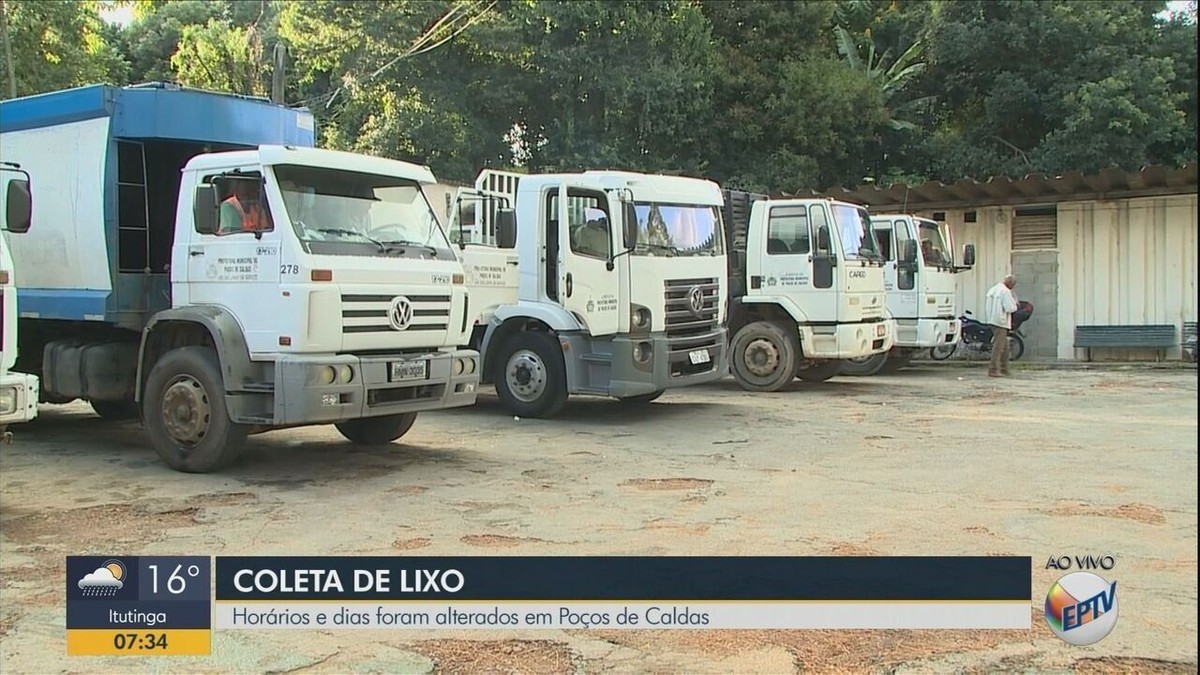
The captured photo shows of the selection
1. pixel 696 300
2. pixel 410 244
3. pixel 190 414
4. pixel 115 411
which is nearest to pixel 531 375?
pixel 696 300

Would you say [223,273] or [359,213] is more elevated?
[359,213]

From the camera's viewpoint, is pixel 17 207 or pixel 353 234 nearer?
pixel 17 207

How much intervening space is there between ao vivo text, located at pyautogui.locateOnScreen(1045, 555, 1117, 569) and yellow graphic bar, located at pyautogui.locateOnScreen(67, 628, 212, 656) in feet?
13.0

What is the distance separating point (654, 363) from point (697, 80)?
40.6 feet

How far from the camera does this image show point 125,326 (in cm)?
812

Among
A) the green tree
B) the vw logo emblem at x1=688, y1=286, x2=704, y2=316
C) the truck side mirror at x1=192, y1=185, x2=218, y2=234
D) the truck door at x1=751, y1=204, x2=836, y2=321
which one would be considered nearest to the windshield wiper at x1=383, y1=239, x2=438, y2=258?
the truck side mirror at x1=192, y1=185, x2=218, y2=234

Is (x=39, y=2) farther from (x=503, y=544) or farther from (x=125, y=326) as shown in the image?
(x=503, y=544)

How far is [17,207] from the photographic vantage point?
6.80m

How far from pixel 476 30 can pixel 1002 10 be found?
1197 cm

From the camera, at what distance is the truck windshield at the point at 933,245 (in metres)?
15.5

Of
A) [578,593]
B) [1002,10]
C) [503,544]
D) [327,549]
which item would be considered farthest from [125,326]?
[1002,10]

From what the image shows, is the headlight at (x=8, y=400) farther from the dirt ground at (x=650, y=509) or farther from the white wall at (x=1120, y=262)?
the white wall at (x=1120, y=262)

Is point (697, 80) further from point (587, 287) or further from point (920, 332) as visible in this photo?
point (587, 287)

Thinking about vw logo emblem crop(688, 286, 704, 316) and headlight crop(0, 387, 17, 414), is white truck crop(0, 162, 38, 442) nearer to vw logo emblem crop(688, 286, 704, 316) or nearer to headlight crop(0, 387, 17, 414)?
headlight crop(0, 387, 17, 414)
